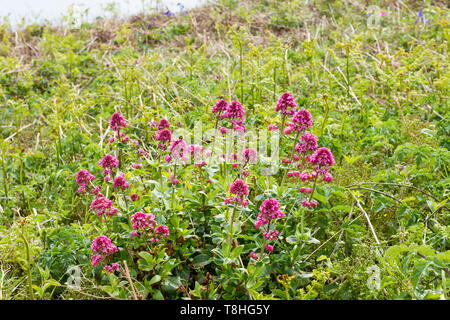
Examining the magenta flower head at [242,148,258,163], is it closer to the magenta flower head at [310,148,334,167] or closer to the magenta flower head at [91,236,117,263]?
the magenta flower head at [310,148,334,167]

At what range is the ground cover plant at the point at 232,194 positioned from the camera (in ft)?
7.80

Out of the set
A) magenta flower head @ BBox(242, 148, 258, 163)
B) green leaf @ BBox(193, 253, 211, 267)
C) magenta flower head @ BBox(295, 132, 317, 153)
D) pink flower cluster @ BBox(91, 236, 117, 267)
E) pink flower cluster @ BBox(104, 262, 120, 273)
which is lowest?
green leaf @ BBox(193, 253, 211, 267)

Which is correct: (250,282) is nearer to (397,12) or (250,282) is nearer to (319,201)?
(319,201)

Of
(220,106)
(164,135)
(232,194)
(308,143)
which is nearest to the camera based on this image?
(308,143)

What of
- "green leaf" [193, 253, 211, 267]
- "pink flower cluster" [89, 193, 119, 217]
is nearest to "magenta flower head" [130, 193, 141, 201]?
"pink flower cluster" [89, 193, 119, 217]

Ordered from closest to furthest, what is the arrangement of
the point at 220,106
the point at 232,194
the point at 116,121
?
the point at 232,194
the point at 220,106
the point at 116,121

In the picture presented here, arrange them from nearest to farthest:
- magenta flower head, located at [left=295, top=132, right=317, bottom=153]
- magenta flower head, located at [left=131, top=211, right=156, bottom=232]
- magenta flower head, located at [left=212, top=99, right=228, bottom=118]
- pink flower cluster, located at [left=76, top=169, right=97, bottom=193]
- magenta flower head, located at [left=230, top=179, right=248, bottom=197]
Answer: magenta flower head, located at [left=230, top=179, right=248, bottom=197], magenta flower head, located at [left=131, top=211, right=156, bottom=232], magenta flower head, located at [left=295, top=132, right=317, bottom=153], pink flower cluster, located at [left=76, top=169, right=97, bottom=193], magenta flower head, located at [left=212, top=99, right=228, bottom=118]

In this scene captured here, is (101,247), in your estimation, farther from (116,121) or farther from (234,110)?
(234,110)

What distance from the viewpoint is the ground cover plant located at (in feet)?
7.80

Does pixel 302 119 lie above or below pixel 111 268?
above

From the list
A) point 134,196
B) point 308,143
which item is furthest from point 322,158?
point 134,196

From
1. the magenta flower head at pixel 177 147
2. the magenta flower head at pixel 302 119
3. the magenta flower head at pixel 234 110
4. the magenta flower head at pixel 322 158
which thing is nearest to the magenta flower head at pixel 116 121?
the magenta flower head at pixel 177 147

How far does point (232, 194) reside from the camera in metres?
2.67

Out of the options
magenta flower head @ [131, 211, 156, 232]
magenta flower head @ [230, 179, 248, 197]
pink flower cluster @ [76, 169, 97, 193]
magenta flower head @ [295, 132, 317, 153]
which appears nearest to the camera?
magenta flower head @ [230, 179, 248, 197]
